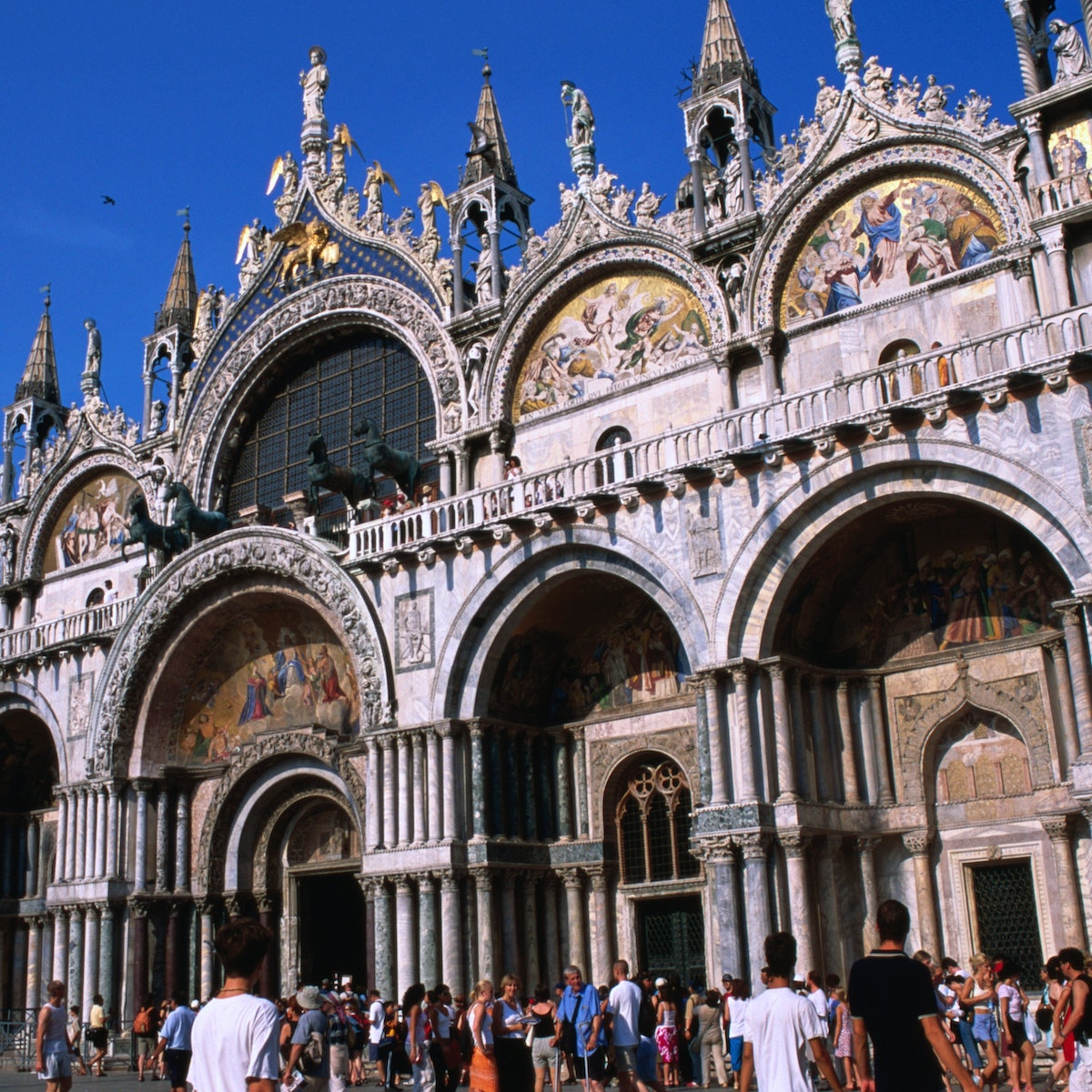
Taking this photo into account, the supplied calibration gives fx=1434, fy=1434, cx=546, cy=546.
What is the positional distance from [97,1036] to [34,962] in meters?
5.66

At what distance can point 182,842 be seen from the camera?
2597cm

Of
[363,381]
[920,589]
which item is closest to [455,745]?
[920,589]

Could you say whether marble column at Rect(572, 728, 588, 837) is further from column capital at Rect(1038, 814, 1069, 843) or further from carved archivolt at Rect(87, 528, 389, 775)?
column capital at Rect(1038, 814, 1069, 843)

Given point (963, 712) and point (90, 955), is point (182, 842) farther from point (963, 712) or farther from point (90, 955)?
point (963, 712)

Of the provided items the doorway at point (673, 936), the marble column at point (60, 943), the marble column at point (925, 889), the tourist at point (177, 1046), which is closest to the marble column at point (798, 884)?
the marble column at point (925, 889)

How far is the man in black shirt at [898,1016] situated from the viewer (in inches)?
241

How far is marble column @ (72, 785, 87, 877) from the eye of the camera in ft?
85.3

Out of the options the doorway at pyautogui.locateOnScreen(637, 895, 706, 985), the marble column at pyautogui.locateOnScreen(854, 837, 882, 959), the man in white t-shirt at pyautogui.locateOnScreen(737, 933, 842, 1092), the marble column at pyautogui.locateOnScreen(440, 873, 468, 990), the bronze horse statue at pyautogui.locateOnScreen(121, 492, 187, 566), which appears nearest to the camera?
the man in white t-shirt at pyautogui.locateOnScreen(737, 933, 842, 1092)

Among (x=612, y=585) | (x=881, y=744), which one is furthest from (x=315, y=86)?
(x=881, y=744)

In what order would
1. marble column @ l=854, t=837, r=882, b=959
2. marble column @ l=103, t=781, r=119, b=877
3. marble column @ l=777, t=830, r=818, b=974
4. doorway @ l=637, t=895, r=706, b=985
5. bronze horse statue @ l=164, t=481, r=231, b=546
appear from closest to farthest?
marble column @ l=777, t=830, r=818, b=974
marble column @ l=854, t=837, r=882, b=959
doorway @ l=637, t=895, r=706, b=985
marble column @ l=103, t=781, r=119, b=877
bronze horse statue @ l=164, t=481, r=231, b=546

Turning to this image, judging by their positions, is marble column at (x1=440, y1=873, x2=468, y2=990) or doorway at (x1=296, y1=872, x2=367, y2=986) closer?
marble column at (x1=440, y1=873, x2=468, y2=990)

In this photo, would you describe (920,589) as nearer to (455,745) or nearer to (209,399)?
(455,745)

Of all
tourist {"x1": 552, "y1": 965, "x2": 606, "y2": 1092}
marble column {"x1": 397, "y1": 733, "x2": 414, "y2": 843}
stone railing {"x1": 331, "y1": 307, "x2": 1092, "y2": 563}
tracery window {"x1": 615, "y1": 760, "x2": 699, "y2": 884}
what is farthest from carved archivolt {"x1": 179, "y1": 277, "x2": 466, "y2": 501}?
tourist {"x1": 552, "y1": 965, "x2": 606, "y2": 1092}

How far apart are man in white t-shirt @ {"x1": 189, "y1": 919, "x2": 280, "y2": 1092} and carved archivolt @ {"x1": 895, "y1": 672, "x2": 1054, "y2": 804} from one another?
13.8 m
